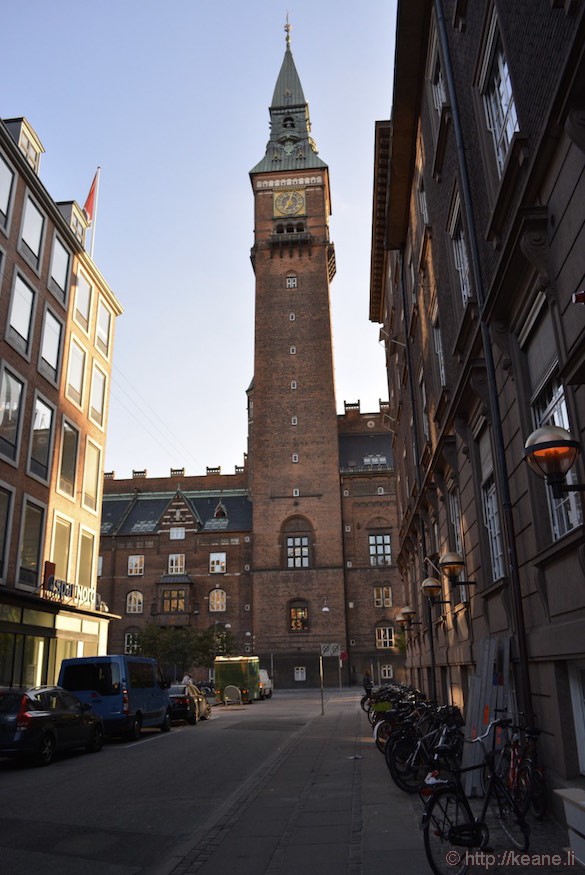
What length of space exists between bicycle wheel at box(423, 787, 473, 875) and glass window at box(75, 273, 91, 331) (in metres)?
29.2

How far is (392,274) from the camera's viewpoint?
30.3 meters

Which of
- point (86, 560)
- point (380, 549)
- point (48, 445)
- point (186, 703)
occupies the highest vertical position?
point (380, 549)

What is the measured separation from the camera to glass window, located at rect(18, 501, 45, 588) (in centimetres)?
2618

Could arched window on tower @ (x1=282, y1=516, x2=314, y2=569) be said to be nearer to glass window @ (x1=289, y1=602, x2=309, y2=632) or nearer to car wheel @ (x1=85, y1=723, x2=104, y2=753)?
glass window @ (x1=289, y1=602, x2=309, y2=632)

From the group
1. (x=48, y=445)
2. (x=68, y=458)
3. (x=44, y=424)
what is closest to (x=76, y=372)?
(x=68, y=458)

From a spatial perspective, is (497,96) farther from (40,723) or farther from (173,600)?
(173,600)

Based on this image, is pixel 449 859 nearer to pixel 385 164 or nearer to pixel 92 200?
pixel 385 164

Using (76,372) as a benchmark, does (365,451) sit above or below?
above

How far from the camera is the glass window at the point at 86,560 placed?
3183 cm

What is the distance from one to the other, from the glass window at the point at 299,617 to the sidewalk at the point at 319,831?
48665mm

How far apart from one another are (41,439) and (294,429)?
129 ft

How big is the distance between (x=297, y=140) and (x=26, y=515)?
61.7m

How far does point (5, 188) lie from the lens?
2575cm

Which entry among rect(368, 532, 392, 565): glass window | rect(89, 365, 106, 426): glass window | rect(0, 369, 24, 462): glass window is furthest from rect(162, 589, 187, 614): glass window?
rect(0, 369, 24, 462): glass window
